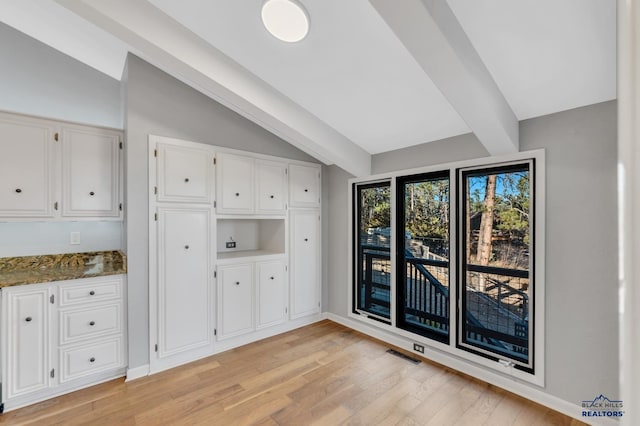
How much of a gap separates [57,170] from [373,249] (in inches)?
127

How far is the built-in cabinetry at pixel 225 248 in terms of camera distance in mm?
2715

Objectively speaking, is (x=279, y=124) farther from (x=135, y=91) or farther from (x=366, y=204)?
(x=366, y=204)

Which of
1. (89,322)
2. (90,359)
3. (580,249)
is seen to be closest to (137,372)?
(90,359)

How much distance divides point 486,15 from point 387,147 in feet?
5.58

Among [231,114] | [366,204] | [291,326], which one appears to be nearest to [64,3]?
[231,114]

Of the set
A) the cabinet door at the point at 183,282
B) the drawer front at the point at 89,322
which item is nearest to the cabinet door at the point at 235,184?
the cabinet door at the point at 183,282

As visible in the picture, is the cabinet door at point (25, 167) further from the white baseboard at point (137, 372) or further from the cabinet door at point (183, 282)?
the white baseboard at point (137, 372)

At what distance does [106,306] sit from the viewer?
2480 mm

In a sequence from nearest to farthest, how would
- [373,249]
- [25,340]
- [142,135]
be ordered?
[25,340], [142,135], [373,249]

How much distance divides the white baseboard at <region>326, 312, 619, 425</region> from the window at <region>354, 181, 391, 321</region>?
241 mm

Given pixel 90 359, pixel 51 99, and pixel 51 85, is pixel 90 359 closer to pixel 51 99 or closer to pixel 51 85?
pixel 51 99

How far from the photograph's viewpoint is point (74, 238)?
2.89 meters

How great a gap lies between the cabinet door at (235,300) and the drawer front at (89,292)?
903 mm

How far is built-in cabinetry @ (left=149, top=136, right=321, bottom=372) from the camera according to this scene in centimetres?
271
